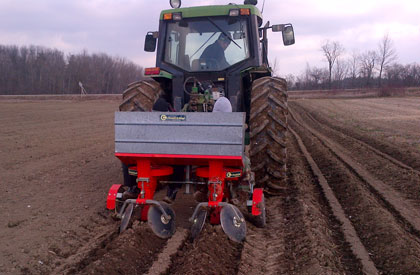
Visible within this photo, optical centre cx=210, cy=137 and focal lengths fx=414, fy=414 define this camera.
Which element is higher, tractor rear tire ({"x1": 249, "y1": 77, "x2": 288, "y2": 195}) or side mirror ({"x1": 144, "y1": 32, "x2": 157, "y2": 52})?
side mirror ({"x1": 144, "y1": 32, "x2": 157, "y2": 52})

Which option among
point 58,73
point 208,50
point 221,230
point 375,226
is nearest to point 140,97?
point 208,50

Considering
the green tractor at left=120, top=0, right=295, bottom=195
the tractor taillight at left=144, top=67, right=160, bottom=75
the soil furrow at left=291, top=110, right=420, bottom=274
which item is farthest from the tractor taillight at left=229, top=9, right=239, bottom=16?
the soil furrow at left=291, top=110, right=420, bottom=274

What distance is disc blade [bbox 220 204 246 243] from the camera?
4168 mm

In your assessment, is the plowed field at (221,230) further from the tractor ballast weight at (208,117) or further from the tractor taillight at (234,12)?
the tractor taillight at (234,12)

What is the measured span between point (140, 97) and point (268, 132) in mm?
1847

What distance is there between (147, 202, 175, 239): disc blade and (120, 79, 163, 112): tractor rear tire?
1693mm

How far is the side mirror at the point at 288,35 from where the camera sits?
7191 millimetres

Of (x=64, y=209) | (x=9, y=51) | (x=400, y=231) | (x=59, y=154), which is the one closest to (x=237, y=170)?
(x=400, y=231)

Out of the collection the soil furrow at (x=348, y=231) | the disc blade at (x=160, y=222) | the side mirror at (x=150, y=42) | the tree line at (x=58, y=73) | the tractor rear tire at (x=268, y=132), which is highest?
the tree line at (x=58, y=73)

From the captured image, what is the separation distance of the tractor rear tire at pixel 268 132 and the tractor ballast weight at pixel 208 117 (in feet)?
0.04

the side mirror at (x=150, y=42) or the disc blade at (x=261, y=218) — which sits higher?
the side mirror at (x=150, y=42)

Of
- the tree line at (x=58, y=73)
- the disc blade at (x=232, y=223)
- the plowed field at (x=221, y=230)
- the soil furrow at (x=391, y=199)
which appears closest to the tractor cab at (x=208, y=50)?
the plowed field at (x=221, y=230)

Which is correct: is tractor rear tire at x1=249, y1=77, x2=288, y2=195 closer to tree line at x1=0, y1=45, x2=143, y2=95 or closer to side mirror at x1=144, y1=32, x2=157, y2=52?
side mirror at x1=144, y1=32, x2=157, y2=52

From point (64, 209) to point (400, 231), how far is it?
4.03m
